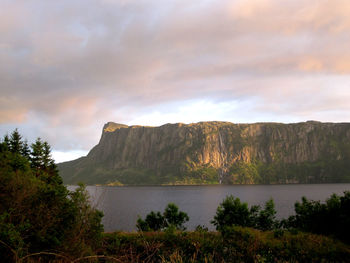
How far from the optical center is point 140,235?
20.8 meters

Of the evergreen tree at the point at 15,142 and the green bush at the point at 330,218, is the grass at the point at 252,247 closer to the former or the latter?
the green bush at the point at 330,218

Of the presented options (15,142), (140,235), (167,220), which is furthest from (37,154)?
(140,235)

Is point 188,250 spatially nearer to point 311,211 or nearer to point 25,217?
point 25,217

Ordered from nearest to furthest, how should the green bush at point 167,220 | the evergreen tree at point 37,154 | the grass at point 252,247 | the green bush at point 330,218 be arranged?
the grass at point 252,247
the green bush at point 330,218
the green bush at point 167,220
the evergreen tree at point 37,154

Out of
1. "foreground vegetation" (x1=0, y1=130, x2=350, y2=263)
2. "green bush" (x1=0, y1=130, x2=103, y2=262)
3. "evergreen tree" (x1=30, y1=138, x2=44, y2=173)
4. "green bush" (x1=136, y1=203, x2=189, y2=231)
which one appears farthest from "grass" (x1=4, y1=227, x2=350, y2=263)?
"evergreen tree" (x1=30, y1=138, x2=44, y2=173)

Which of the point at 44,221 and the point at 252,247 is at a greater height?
the point at 44,221

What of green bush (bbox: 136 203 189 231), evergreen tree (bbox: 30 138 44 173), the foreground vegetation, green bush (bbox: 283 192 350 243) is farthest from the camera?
evergreen tree (bbox: 30 138 44 173)

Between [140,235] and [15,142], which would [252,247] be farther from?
[15,142]

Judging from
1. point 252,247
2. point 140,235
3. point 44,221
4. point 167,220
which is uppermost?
point 44,221

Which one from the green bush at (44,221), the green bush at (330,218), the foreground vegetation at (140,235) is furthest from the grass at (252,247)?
the green bush at (44,221)

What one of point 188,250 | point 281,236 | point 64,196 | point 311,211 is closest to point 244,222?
point 311,211

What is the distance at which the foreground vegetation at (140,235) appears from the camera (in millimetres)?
10586

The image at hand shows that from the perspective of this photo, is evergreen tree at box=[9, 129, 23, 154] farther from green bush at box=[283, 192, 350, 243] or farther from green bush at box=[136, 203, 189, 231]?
green bush at box=[283, 192, 350, 243]

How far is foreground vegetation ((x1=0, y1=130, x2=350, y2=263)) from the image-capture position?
417 inches
